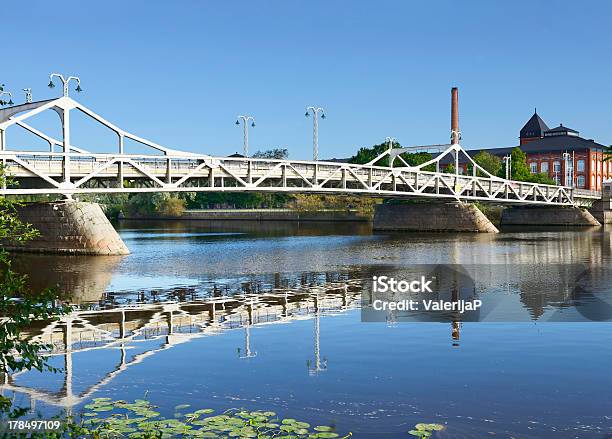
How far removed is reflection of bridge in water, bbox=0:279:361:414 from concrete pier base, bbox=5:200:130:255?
2266 cm

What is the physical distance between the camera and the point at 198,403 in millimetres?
13273

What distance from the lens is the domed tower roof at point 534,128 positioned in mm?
186750

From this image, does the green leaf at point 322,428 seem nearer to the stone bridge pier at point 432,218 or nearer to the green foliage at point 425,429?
the green foliage at point 425,429

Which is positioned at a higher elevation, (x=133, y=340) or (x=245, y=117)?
(x=245, y=117)

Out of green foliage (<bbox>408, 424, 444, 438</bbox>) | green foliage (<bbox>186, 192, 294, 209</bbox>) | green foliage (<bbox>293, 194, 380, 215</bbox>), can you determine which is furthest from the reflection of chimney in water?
green foliage (<bbox>186, 192, 294, 209</bbox>)

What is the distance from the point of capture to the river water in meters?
12.8

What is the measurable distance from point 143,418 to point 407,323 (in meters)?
11.3

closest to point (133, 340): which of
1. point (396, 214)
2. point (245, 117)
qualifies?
point (245, 117)

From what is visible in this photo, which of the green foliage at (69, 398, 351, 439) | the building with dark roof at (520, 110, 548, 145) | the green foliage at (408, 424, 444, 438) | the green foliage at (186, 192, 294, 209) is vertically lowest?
the green foliage at (408, 424, 444, 438)

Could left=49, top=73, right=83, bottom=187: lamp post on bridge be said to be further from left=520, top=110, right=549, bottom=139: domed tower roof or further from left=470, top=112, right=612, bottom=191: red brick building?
left=520, top=110, right=549, bottom=139: domed tower roof

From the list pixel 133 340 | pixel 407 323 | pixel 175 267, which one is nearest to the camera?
pixel 133 340

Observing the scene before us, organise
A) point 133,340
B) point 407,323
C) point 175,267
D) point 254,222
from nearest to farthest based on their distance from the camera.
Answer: point 133,340
point 407,323
point 175,267
point 254,222

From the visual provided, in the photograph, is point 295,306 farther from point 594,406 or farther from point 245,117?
point 245,117

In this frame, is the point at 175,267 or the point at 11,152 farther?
the point at 11,152
